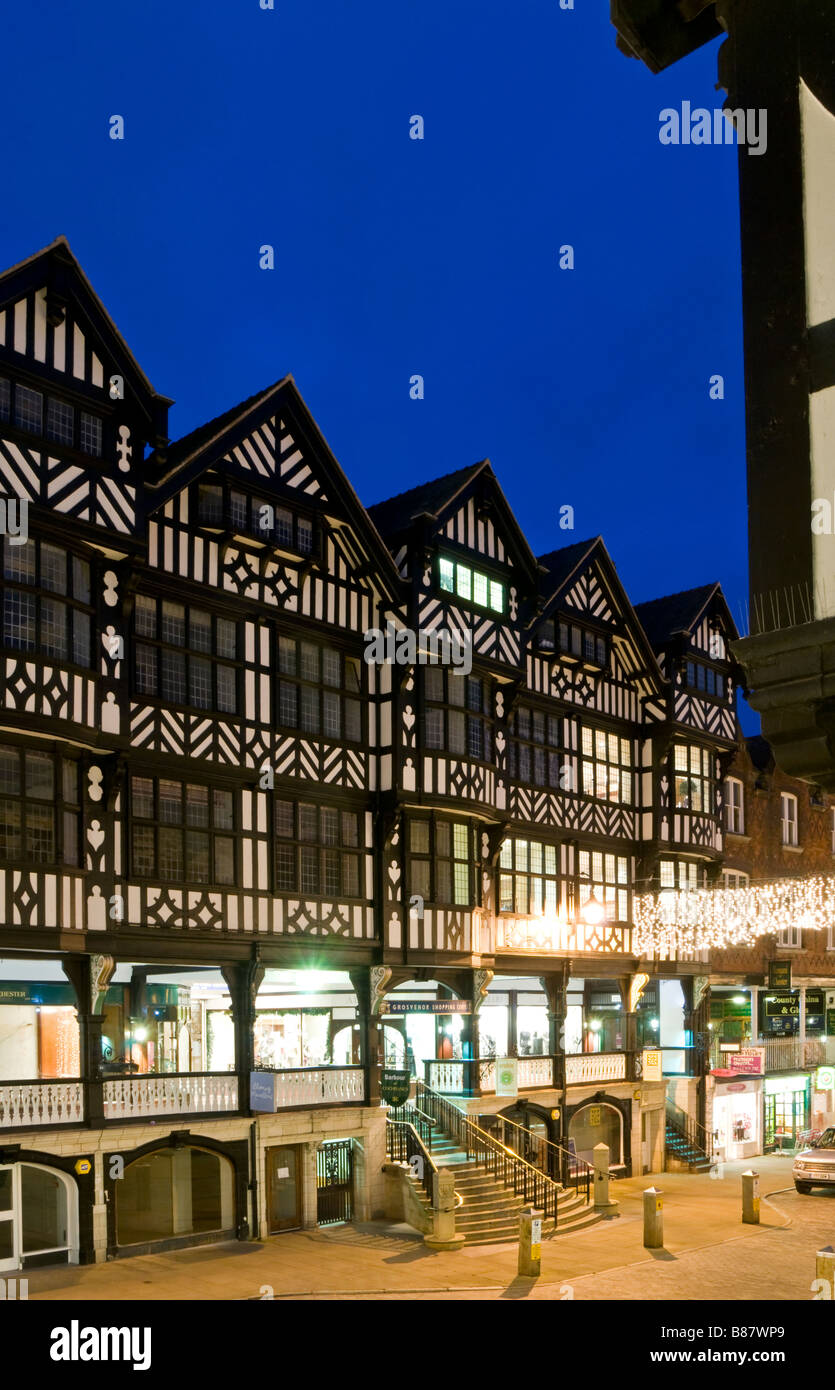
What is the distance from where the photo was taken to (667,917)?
3800cm

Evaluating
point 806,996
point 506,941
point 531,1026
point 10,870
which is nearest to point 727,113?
point 10,870

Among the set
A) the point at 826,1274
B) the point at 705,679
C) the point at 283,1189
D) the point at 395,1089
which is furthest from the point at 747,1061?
the point at 826,1274

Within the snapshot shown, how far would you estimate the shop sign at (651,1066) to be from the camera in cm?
3628

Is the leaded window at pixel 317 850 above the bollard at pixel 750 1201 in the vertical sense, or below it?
above

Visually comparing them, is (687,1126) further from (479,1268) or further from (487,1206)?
(479,1268)

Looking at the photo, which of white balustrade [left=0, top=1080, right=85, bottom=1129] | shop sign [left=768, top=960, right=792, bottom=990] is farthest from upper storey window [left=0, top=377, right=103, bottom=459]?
shop sign [left=768, top=960, right=792, bottom=990]

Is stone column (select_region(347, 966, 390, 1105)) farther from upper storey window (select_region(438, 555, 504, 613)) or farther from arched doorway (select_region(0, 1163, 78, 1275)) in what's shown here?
upper storey window (select_region(438, 555, 504, 613))

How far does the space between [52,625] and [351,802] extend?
805cm

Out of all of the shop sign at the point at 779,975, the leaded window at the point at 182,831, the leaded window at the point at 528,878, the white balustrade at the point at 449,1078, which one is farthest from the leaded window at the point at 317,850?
the shop sign at the point at 779,975

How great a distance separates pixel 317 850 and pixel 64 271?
37.4 ft

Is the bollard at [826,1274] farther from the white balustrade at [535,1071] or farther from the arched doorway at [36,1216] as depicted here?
the white balustrade at [535,1071]

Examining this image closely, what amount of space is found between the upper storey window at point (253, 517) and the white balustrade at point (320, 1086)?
9763 mm

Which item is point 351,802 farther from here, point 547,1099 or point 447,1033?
point 547,1099

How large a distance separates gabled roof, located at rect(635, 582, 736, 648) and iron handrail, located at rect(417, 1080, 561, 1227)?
15.2 m
